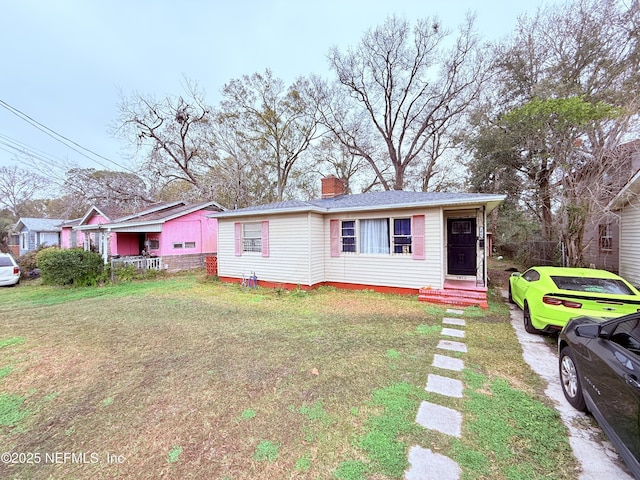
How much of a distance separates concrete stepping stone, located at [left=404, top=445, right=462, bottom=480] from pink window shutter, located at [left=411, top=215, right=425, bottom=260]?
5.91m

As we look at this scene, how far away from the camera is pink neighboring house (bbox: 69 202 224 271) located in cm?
1260

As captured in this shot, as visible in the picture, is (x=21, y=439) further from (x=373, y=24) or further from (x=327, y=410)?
(x=373, y=24)

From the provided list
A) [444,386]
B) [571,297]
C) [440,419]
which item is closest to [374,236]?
[571,297]

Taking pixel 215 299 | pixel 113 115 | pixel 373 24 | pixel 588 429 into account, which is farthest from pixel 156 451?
pixel 373 24

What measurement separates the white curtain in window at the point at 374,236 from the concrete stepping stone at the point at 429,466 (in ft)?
20.7

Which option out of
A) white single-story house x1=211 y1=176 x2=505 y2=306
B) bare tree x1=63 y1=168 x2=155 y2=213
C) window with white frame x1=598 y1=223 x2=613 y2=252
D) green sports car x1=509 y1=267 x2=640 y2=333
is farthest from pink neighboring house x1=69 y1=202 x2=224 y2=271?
window with white frame x1=598 y1=223 x2=613 y2=252

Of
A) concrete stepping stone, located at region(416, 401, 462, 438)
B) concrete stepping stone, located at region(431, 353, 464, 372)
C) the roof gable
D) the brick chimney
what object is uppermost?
the brick chimney

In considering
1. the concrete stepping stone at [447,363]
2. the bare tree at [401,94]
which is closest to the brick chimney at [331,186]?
the concrete stepping stone at [447,363]

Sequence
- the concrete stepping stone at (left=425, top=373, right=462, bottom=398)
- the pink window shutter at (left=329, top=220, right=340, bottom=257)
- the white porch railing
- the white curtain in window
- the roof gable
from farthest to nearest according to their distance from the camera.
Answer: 1. the roof gable
2. the white porch railing
3. the pink window shutter at (left=329, top=220, right=340, bottom=257)
4. the white curtain in window
5. the concrete stepping stone at (left=425, top=373, right=462, bottom=398)

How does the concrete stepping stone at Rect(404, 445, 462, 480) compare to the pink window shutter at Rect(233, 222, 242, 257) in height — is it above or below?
below

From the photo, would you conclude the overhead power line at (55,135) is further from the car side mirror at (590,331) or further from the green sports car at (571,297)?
the green sports car at (571,297)

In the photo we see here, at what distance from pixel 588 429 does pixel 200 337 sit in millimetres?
5357

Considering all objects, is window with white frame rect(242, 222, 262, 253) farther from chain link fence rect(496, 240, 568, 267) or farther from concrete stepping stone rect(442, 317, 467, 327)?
chain link fence rect(496, 240, 568, 267)

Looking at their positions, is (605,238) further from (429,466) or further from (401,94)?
(401,94)
